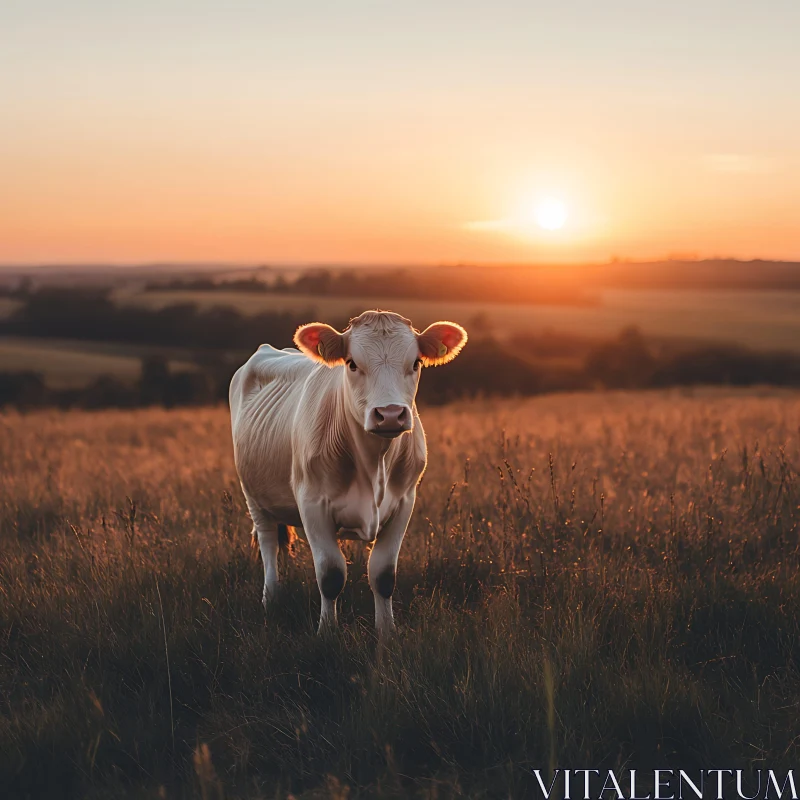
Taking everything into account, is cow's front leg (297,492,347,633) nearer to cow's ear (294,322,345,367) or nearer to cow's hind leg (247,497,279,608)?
cow's hind leg (247,497,279,608)

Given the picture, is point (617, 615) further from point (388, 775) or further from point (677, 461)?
point (677, 461)

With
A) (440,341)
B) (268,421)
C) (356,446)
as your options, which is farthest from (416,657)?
(268,421)

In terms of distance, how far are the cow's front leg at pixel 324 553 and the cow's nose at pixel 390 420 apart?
99cm

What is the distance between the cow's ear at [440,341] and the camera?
4.77m

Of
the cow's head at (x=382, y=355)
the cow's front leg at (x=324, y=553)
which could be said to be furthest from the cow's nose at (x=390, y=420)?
the cow's front leg at (x=324, y=553)

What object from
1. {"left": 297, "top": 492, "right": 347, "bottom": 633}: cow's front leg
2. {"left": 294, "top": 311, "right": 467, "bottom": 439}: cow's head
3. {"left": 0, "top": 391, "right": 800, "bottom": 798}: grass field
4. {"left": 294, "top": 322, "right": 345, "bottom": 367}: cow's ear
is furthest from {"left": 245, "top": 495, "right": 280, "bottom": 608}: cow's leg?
{"left": 294, "top": 322, "right": 345, "bottom": 367}: cow's ear

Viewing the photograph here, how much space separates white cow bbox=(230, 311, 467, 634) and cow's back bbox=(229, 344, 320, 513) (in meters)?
0.02

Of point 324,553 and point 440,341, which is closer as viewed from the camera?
point 440,341

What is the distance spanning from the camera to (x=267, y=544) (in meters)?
6.01

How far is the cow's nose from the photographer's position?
13.9 ft

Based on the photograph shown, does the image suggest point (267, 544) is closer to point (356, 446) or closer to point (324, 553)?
point (324, 553)

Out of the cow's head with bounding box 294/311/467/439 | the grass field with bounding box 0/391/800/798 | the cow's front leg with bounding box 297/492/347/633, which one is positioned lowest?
the grass field with bounding box 0/391/800/798

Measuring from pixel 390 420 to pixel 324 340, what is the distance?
2.51 ft

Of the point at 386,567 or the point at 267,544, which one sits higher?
the point at 386,567
